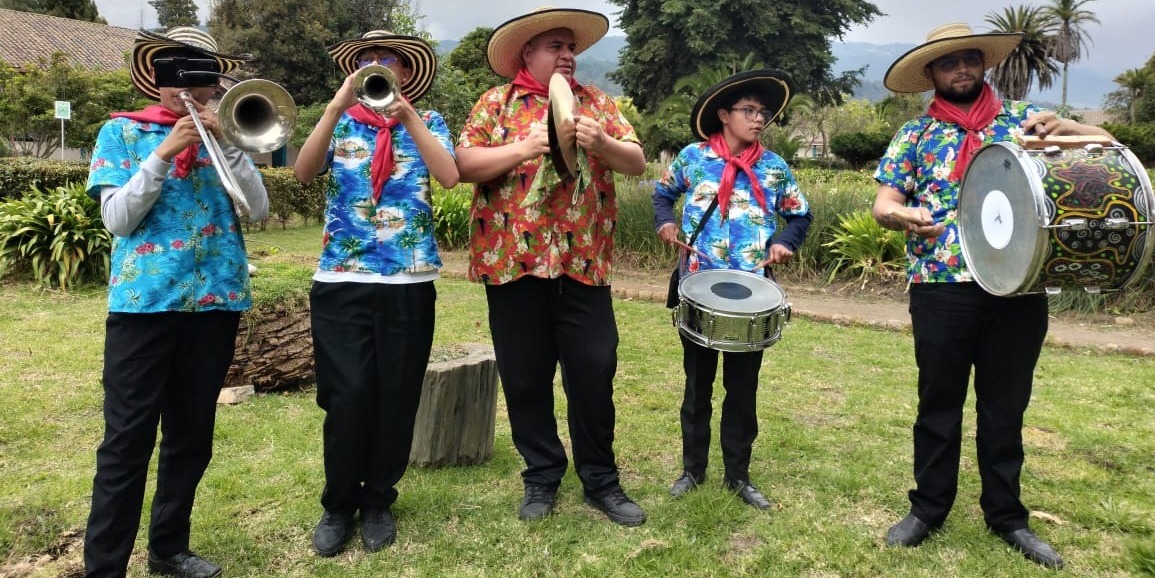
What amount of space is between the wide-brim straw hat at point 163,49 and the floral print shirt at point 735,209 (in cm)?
212

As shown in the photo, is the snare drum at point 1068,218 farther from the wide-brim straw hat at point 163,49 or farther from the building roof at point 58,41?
the building roof at point 58,41

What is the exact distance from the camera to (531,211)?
11.1ft

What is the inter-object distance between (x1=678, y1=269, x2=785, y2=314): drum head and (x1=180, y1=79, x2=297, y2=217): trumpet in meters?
1.84

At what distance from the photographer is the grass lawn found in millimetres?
3205

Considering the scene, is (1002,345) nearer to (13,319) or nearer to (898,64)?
(898,64)

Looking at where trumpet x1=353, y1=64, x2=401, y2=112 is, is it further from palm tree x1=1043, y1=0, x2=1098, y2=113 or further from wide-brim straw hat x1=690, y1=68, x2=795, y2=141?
palm tree x1=1043, y1=0, x2=1098, y2=113

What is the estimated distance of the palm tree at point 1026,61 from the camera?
4253 cm

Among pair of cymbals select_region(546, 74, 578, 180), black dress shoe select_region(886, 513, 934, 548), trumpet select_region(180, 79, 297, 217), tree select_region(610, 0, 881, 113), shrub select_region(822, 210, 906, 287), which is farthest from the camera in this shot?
tree select_region(610, 0, 881, 113)

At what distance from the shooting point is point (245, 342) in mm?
5293

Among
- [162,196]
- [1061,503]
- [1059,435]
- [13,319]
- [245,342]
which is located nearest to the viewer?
[162,196]

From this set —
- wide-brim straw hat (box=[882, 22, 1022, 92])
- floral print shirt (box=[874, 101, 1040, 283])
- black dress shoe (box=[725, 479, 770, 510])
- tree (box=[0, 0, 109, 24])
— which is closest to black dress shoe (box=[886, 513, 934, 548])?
black dress shoe (box=[725, 479, 770, 510])

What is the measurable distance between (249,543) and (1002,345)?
10.7 ft

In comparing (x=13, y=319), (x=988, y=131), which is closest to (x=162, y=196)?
(x=988, y=131)

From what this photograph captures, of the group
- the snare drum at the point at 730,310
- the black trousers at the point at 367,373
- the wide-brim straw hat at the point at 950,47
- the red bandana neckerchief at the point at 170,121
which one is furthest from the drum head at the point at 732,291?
the red bandana neckerchief at the point at 170,121
